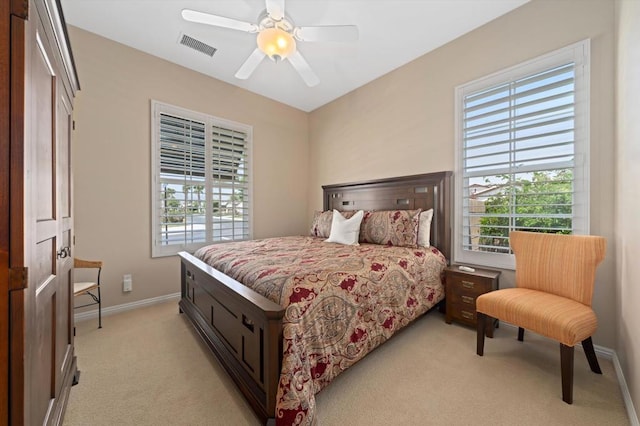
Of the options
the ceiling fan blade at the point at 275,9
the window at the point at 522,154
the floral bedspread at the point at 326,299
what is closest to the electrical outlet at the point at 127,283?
the floral bedspread at the point at 326,299

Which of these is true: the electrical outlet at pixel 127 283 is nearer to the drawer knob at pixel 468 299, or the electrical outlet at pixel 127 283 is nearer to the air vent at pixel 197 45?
the air vent at pixel 197 45

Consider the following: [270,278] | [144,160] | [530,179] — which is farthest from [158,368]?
[530,179]

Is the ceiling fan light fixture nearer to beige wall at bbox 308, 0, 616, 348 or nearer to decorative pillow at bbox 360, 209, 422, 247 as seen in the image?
beige wall at bbox 308, 0, 616, 348

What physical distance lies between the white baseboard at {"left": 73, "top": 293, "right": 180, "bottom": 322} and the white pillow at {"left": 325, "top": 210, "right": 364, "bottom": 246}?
2.22 m

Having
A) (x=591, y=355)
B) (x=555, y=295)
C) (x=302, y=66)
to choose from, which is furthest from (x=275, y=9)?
(x=591, y=355)

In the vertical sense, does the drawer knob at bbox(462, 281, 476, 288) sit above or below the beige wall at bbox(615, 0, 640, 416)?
below

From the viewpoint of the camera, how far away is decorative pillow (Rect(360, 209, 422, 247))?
2.91 m

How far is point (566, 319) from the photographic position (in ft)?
5.32

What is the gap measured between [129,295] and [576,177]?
469 cm

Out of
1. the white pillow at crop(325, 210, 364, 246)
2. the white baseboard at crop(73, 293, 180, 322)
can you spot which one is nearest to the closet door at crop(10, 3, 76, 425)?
the white baseboard at crop(73, 293, 180, 322)

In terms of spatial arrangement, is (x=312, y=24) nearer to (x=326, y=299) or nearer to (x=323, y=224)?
(x=323, y=224)

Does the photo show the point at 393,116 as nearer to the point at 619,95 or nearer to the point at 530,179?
the point at 530,179

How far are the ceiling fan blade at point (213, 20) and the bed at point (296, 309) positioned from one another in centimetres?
192

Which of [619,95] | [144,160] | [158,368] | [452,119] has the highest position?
[452,119]
